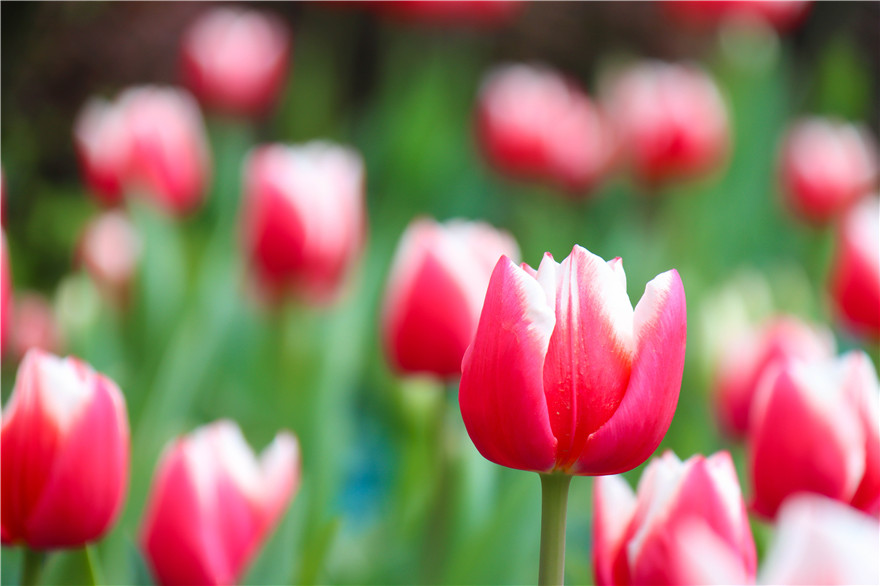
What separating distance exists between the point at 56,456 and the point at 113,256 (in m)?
0.96

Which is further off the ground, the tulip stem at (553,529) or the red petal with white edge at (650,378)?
the red petal with white edge at (650,378)

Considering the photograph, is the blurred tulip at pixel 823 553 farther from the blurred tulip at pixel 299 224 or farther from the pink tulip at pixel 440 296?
the blurred tulip at pixel 299 224

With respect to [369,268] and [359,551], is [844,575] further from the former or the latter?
[369,268]

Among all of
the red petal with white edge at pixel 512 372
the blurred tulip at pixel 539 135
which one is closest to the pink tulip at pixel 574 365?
the red petal with white edge at pixel 512 372

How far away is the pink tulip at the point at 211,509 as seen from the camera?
614 mm

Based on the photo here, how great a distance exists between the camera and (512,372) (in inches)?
17.5

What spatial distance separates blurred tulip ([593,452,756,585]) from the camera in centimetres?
45

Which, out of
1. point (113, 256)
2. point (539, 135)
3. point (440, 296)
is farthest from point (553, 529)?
point (539, 135)

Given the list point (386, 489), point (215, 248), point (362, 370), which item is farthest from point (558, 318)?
point (215, 248)

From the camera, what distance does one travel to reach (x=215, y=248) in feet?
5.49

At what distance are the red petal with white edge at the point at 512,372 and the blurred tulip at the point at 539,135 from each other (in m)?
1.53

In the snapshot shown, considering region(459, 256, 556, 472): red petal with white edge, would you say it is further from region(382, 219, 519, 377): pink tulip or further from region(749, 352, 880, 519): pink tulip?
region(382, 219, 519, 377): pink tulip

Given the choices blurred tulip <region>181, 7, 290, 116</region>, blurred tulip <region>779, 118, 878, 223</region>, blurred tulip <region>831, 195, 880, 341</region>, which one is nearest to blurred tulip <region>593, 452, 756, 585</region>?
blurred tulip <region>831, 195, 880, 341</region>

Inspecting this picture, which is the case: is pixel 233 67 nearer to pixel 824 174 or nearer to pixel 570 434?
pixel 824 174
